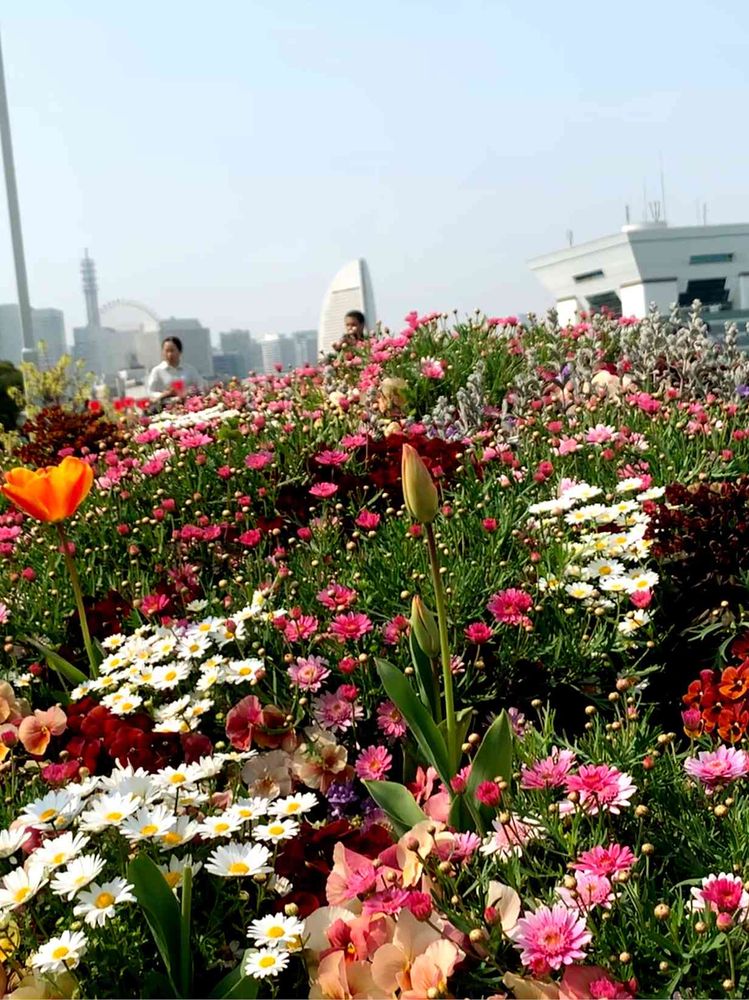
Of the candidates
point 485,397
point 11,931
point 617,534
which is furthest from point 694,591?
point 485,397

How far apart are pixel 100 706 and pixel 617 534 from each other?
1.52 m

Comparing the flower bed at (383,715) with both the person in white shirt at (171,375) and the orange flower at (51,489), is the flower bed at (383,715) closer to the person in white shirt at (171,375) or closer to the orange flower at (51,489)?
the orange flower at (51,489)

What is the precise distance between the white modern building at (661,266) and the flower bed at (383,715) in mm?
74993

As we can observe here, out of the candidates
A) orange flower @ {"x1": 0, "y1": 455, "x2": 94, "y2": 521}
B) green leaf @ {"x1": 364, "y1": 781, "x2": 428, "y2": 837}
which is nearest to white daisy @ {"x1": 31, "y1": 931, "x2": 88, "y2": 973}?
green leaf @ {"x1": 364, "y1": 781, "x2": 428, "y2": 837}

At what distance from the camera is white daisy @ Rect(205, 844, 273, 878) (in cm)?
171

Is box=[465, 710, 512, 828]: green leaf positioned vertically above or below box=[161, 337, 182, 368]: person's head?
below

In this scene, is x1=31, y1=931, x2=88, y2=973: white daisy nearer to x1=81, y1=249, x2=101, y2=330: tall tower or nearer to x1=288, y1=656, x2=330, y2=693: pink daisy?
x1=288, y1=656, x2=330, y2=693: pink daisy

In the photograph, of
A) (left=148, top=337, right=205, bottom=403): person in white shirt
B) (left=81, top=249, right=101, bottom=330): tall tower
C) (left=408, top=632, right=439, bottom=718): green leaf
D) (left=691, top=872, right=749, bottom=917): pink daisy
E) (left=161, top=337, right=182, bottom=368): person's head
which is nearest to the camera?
(left=691, top=872, right=749, bottom=917): pink daisy

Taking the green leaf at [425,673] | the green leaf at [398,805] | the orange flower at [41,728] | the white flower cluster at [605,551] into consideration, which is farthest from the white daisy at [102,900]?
the white flower cluster at [605,551]

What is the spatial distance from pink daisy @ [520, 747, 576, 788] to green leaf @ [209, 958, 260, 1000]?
0.57 meters

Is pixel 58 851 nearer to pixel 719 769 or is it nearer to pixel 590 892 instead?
pixel 590 892

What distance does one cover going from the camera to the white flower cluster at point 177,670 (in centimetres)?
241

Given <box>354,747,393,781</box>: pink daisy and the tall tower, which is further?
the tall tower

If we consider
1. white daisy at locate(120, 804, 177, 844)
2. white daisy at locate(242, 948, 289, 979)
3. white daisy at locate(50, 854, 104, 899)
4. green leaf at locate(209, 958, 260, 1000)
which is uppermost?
white daisy at locate(120, 804, 177, 844)
